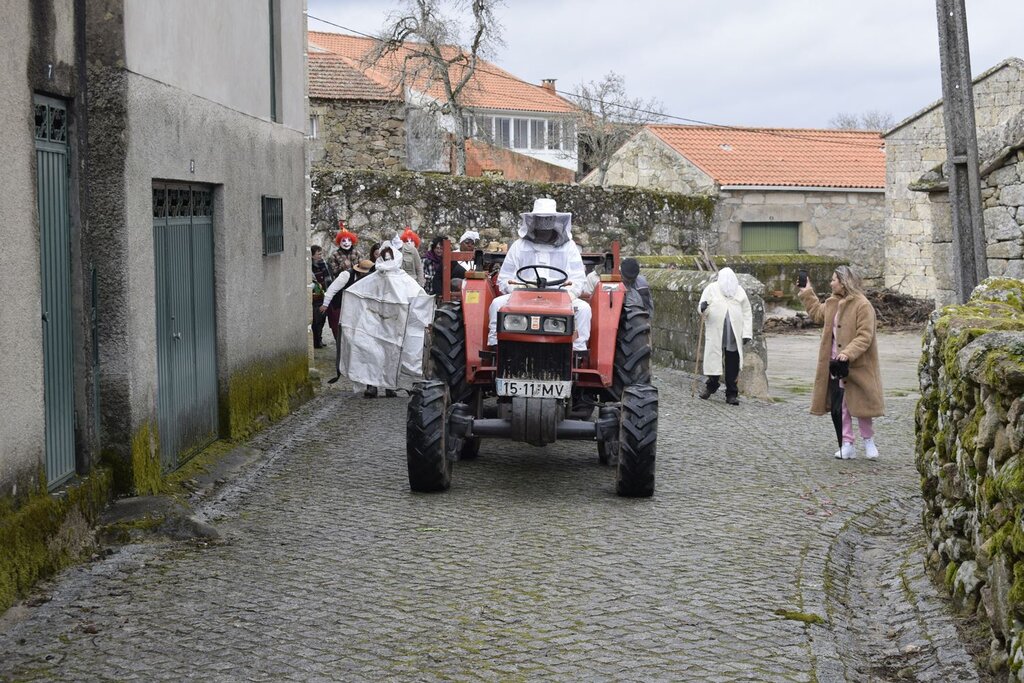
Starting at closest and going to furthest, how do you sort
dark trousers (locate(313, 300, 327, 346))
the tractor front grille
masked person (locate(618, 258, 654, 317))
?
the tractor front grille
masked person (locate(618, 258, 654, 317))
dark trousers (locate(313, 300, 327, 346))

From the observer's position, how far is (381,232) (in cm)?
2362

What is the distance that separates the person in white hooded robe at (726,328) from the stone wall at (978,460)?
252 inches

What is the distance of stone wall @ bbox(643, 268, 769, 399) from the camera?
15891 millimetres

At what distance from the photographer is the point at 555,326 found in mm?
9203

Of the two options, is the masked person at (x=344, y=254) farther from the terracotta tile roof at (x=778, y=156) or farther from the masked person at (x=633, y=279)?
the terracotta tile roof at (x=778, y=156)

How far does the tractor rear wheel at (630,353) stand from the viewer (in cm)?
995

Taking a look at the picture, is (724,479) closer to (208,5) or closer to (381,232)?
(208,5)

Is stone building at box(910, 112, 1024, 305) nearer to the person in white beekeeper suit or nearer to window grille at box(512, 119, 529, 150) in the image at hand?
the person in white beekeeper suit

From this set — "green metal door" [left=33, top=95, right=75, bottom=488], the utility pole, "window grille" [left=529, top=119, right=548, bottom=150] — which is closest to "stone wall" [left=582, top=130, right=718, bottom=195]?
"window grille" [left=529, top=119, right=548, bottom=150]

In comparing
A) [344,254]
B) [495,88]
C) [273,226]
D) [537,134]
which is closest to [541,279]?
[273,226]

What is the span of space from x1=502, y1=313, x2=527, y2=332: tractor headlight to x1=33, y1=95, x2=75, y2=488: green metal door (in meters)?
2.90

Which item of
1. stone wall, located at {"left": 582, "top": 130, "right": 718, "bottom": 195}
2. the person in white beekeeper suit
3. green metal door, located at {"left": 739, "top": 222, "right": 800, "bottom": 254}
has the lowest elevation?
the person in white beekeeper suit

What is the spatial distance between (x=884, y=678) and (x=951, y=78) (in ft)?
22.7

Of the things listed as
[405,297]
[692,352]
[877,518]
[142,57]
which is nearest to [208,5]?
[142,57]
